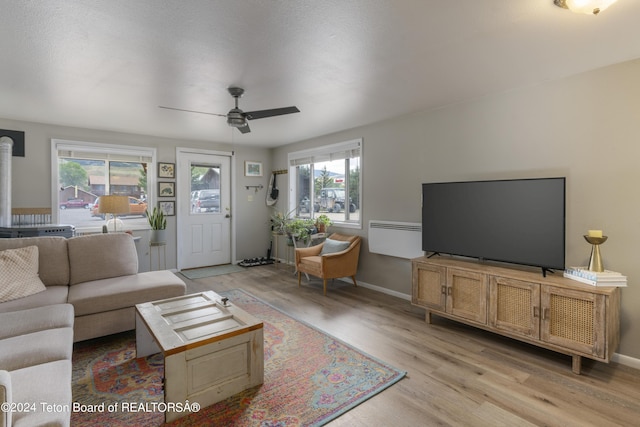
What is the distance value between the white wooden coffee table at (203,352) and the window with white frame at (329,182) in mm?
2781

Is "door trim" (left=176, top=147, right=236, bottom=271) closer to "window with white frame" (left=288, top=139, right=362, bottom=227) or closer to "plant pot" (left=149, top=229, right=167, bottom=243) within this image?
"plant pot" (left=149, top=229, right=167, bottom=243)

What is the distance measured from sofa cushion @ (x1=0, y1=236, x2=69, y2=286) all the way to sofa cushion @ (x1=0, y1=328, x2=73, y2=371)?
123cm

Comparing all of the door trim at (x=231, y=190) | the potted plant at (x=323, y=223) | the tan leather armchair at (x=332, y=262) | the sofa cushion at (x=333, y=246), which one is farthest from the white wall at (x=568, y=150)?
the door trim at (x=231, y=190)

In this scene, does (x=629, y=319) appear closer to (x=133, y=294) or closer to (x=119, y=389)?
(x=119, y=389)

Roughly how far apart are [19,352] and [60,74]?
2.19 metres

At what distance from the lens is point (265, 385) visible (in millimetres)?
2104

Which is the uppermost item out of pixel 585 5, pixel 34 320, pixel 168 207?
pixel 585 5

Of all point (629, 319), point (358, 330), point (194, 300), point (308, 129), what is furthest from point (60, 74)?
point (629, 319)

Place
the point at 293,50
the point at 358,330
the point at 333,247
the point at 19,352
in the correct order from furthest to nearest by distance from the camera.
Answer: the point at 333,247 < the point at 358,330 < the point at 293,50 < the point at 19,352

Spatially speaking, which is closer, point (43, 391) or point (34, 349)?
point (43, 391)

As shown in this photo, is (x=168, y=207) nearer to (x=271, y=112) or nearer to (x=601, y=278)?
(x=271, y=112)

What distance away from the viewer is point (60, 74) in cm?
262

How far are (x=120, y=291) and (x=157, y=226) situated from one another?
246cm

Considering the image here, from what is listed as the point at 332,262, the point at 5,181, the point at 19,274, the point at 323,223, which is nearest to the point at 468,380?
the point at 332,262
